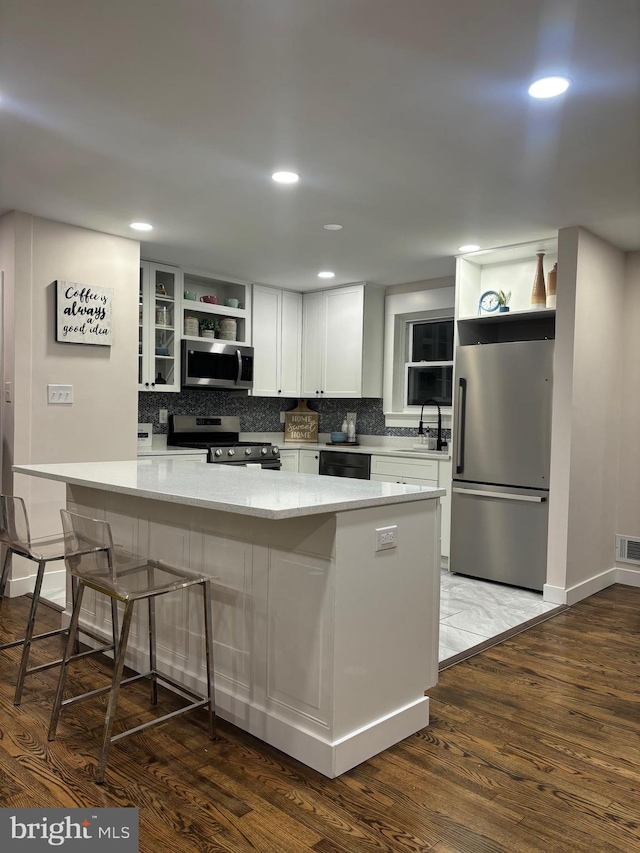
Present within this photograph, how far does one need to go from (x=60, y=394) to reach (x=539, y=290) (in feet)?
10.9

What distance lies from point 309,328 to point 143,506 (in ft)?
12.5

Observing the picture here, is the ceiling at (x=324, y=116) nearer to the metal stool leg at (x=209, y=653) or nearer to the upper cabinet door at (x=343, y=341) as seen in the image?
the upper cabinet door at (x=343, y=341)

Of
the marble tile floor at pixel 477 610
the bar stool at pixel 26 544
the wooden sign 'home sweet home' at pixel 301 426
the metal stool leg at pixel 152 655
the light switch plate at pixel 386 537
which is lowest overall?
the marble tile floor at pixel 477 610

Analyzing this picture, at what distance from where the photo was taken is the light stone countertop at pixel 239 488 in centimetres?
206

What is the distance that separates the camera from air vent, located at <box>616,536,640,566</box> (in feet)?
15.8

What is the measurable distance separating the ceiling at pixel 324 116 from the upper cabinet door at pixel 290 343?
2008 mm

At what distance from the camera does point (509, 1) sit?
189 cm

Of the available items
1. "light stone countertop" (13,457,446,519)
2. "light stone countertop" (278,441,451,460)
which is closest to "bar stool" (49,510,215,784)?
"light stone countertop" (13,457,446,519)

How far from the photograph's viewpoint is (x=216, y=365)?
563 centimetres

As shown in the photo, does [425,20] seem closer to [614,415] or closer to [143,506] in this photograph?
[143,506]

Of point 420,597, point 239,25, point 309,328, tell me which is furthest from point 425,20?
point 309,328

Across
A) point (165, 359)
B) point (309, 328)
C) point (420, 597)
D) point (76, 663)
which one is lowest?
point (76, 663)

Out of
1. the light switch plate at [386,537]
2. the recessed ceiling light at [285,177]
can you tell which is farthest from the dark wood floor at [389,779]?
the recessed ceiling light at [285,177]

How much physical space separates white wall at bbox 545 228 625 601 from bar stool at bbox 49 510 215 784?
2701 mm
